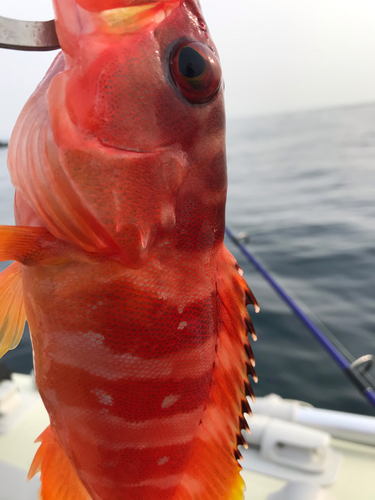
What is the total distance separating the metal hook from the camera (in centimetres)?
54

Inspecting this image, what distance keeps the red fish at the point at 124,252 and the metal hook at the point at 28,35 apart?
26 millimetres

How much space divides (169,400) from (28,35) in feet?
2.41

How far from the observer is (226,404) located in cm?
92

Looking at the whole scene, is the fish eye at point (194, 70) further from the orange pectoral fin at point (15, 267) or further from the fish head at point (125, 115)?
the orange pectoral fin at point (15, 267)

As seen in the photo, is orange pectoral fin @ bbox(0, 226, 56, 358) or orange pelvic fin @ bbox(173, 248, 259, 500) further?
orange pelvic fin @ bbox(173, 248, 259, 500)

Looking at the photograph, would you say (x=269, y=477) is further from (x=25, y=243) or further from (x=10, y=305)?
(x=25, y=243)

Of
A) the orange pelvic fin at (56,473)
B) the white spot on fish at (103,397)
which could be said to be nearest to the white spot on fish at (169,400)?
the white spot on fish at (103,397)

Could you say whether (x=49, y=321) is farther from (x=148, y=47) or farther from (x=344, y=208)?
(x=344, y=208)

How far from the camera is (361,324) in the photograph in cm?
435

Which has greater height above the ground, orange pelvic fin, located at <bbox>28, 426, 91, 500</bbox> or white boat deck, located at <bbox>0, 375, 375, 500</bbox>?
orange pelvic fin, located at <bbox>28, 426, 91, 500</bbox>

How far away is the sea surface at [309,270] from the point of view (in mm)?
3766

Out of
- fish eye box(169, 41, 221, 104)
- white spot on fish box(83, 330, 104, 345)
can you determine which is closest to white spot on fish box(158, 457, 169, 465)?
white spot on fish box(83, 330, 104, 345)

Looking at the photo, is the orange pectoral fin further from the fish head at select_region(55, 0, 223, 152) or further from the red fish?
the fish head at select_region(55, 0, 223, 152)

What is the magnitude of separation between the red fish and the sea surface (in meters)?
0.44
